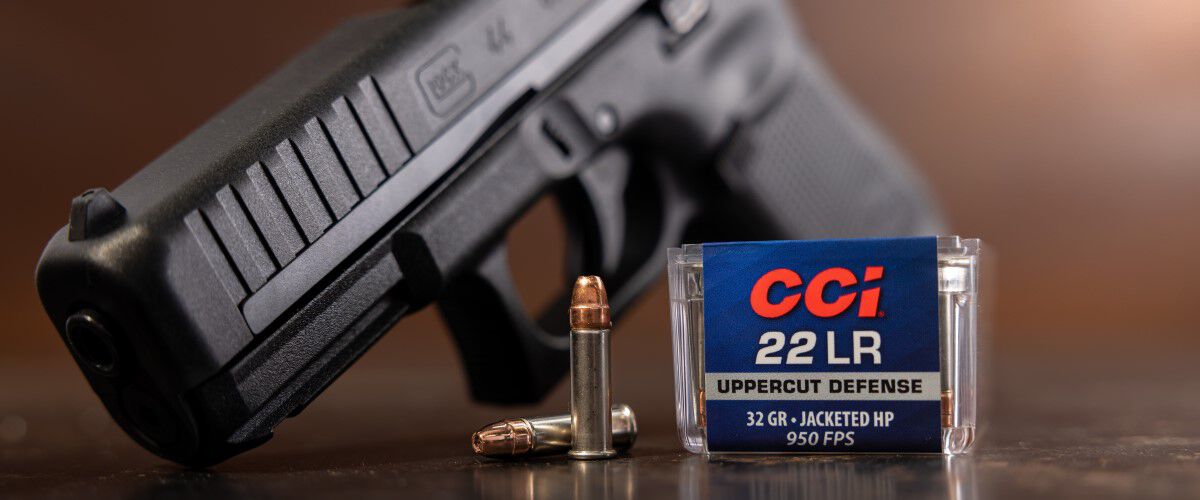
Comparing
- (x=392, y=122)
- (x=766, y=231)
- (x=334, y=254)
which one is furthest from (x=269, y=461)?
(x=766, y=231)

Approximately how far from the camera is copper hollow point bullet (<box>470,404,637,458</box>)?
3.04ft

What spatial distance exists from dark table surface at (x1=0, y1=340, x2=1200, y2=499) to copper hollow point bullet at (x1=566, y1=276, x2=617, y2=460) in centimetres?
2

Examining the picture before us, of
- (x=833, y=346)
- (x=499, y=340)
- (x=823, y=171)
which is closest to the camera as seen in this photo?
(x=833, y=346)

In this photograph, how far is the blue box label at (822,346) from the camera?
0.86 metres

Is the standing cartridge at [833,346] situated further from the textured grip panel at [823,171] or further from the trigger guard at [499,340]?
the textured grip panel at [823,171]

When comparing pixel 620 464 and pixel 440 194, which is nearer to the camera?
pixel 620 464

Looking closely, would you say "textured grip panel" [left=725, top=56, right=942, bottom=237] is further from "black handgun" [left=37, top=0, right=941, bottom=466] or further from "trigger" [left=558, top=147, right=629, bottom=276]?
"trigger" [left=558, top=147, right=629, bottom=276]

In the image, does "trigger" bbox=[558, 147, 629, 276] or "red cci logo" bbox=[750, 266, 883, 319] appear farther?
"trigger" bbox=[558, 147, 629, 276]

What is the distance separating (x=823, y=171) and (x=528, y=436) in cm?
82

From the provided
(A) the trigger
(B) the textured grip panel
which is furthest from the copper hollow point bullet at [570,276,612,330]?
(B) the textured grip panel

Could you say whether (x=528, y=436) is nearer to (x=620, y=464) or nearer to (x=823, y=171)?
(x=620, y=464)

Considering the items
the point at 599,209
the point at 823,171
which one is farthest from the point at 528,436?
the point at 823,171

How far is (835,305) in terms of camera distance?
0.88 metres

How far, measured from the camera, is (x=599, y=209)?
1.32 m
